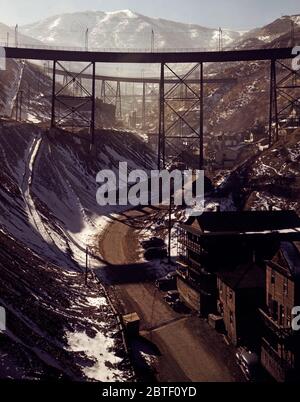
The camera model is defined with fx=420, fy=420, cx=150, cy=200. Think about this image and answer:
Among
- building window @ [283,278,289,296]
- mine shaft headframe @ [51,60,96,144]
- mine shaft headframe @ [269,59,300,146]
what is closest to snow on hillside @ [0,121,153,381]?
mine shaft headframe @ [51,60,96,144]

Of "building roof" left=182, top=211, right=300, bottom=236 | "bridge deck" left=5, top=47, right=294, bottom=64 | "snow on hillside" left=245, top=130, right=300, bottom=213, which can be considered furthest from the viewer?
"bridge deck" left=5, top=47, right=294, bottom=64

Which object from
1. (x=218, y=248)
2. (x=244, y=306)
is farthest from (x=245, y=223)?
(x=244, y=306)

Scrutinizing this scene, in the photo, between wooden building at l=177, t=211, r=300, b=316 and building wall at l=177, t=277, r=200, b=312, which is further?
building wall at l=177, t=277, r=200, b=312

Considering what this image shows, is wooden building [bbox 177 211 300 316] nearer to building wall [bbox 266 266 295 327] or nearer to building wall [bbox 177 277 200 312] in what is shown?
building wall [bbox 177 277 200 312]

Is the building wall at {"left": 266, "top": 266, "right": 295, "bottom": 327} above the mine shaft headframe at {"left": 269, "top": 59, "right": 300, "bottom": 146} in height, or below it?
below

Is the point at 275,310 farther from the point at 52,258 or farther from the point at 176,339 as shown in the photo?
the point at 52,258

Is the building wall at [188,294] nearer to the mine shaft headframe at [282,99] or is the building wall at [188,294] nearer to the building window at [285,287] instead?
the building window at [285,287]

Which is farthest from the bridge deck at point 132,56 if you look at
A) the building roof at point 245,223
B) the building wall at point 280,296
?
the building wall at point 280,296
